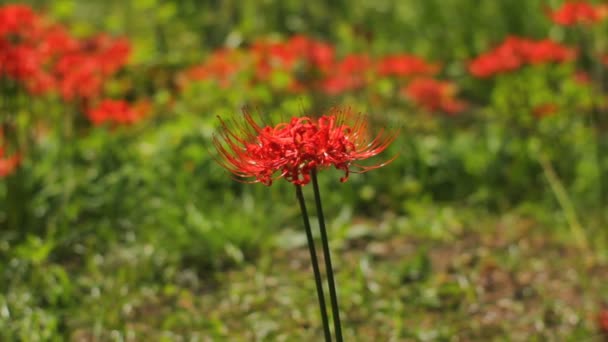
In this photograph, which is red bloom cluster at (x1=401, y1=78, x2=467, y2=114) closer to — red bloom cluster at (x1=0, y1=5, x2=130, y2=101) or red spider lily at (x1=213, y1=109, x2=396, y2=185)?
red bloom cluster at (x1=0, y1=5, x2=130, y2=101)

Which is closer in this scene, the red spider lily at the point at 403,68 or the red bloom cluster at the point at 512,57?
the red bloom cluster at the point at 512,57

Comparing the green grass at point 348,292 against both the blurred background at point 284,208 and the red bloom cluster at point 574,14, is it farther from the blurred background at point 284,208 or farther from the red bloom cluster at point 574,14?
the red bloom cluster at point 574,14

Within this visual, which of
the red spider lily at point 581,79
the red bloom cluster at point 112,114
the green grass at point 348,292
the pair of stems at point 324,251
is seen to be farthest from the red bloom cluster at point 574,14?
the pair of stems at point 324,251

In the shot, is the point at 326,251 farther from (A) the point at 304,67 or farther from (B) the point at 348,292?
(A) the point at 304,67

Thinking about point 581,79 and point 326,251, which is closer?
point 326,251

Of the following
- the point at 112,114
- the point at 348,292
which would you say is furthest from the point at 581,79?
the point at 112,114
